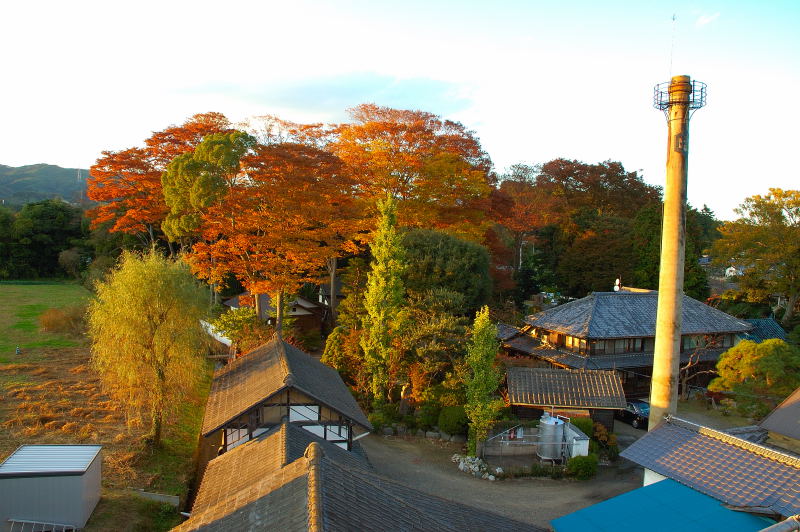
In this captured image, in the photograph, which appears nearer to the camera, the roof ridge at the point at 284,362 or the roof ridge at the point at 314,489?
the roof ridge at the point at 314,489

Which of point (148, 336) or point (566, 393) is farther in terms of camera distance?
point (566, 393)

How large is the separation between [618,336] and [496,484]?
34.2ft

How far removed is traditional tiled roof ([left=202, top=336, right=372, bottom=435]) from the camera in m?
12.4

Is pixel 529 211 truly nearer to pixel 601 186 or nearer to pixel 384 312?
pixel 601 186

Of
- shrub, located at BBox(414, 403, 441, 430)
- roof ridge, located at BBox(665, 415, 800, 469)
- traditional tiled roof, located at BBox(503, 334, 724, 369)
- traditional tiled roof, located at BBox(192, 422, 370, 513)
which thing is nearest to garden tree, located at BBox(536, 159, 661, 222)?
traditional tiled roof, located at BBox(503, 334, 724, 369)

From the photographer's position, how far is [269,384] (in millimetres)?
12852

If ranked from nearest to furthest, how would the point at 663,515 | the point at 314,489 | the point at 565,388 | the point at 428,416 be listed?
the point at 314,489 → the point at 663,515 → the point at 565,388 → the point at 428,416

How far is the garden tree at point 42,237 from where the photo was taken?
137 ft

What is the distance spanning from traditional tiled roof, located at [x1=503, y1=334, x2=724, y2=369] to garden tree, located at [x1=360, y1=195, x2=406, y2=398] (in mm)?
6917

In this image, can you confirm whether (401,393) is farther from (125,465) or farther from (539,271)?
(539,271)

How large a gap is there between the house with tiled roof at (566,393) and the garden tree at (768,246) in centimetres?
1856

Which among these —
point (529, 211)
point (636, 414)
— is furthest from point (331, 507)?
point (529, 211)

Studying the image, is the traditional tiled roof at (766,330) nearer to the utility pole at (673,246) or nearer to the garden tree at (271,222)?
the utility pole at (673,246)

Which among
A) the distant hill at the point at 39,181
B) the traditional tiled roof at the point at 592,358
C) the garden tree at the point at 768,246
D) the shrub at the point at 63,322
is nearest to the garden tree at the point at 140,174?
the shrub at the point at 63,322
